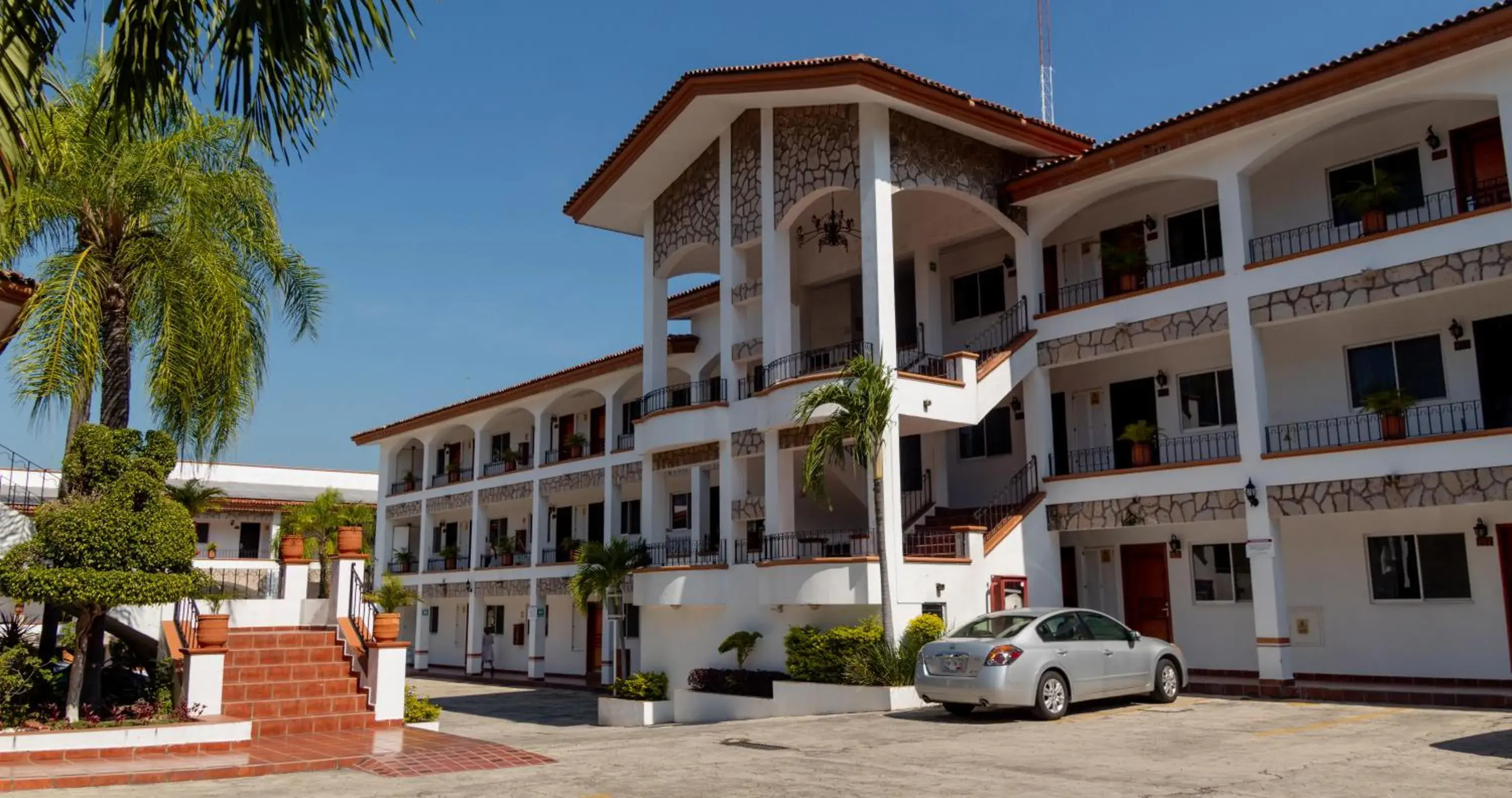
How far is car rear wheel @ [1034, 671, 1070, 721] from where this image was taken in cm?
1541

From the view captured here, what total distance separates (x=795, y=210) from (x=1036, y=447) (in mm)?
6829

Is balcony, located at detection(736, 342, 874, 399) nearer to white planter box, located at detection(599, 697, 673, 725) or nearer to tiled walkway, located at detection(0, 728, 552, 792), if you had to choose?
white planter box, located at detection(599, 697, 673, 725)

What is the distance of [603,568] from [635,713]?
448 centimetres

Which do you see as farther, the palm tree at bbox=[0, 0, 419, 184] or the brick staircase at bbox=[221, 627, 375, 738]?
the brick staircase at bbox=[221, 627, 375, 738]

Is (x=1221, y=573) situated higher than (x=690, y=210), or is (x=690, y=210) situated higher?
(x=690, y=210)

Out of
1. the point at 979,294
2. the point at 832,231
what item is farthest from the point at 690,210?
the point at 979,294

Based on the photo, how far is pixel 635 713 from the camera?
24656mm

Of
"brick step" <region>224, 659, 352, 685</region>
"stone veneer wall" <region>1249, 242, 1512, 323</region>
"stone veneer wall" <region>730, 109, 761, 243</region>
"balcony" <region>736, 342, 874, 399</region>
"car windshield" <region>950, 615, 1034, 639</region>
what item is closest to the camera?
"car windshield" <region>950, 615, 1034, 639</region>

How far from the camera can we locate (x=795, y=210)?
939 inches

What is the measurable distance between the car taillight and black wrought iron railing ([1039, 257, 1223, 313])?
9.13m

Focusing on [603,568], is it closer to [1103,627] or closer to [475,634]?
[1103,627]

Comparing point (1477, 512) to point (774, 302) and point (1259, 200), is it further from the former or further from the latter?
point (774, 302)

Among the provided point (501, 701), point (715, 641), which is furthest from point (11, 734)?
point (501, 701)

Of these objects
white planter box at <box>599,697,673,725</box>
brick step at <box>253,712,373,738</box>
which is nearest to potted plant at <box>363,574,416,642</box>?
white planter box at <box>599,697,673,725</box>
